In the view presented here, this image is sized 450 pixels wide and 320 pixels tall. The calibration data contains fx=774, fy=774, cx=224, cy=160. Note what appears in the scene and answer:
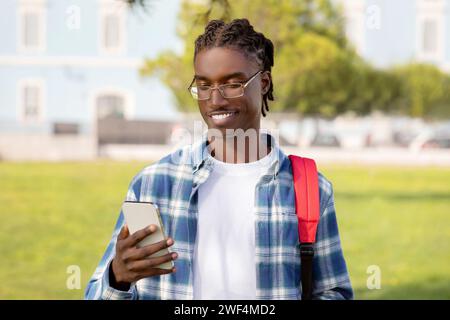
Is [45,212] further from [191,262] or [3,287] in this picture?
[191,262]

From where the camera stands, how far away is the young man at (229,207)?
1605mm

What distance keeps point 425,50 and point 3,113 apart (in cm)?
1959

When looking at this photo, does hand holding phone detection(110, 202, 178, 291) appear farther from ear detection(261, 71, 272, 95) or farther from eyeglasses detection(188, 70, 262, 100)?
ear detection(261, 71, 272, 95)

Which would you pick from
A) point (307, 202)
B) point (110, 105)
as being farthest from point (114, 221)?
point (110, 105)

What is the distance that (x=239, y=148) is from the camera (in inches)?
66.1

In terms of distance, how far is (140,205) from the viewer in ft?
4.85

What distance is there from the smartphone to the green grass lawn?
20.6ft

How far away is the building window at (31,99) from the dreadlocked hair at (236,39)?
1287 inches

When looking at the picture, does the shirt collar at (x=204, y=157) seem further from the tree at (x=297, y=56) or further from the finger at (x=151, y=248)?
the tree at (x=297, y=56)

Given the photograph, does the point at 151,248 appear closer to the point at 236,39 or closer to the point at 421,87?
the point at 236,39

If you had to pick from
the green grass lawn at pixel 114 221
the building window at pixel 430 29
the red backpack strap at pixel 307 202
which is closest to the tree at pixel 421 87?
the building window at pixel 430 29

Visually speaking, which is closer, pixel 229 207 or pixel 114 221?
pixel 229 207

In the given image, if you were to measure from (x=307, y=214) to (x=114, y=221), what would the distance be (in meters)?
12.1
